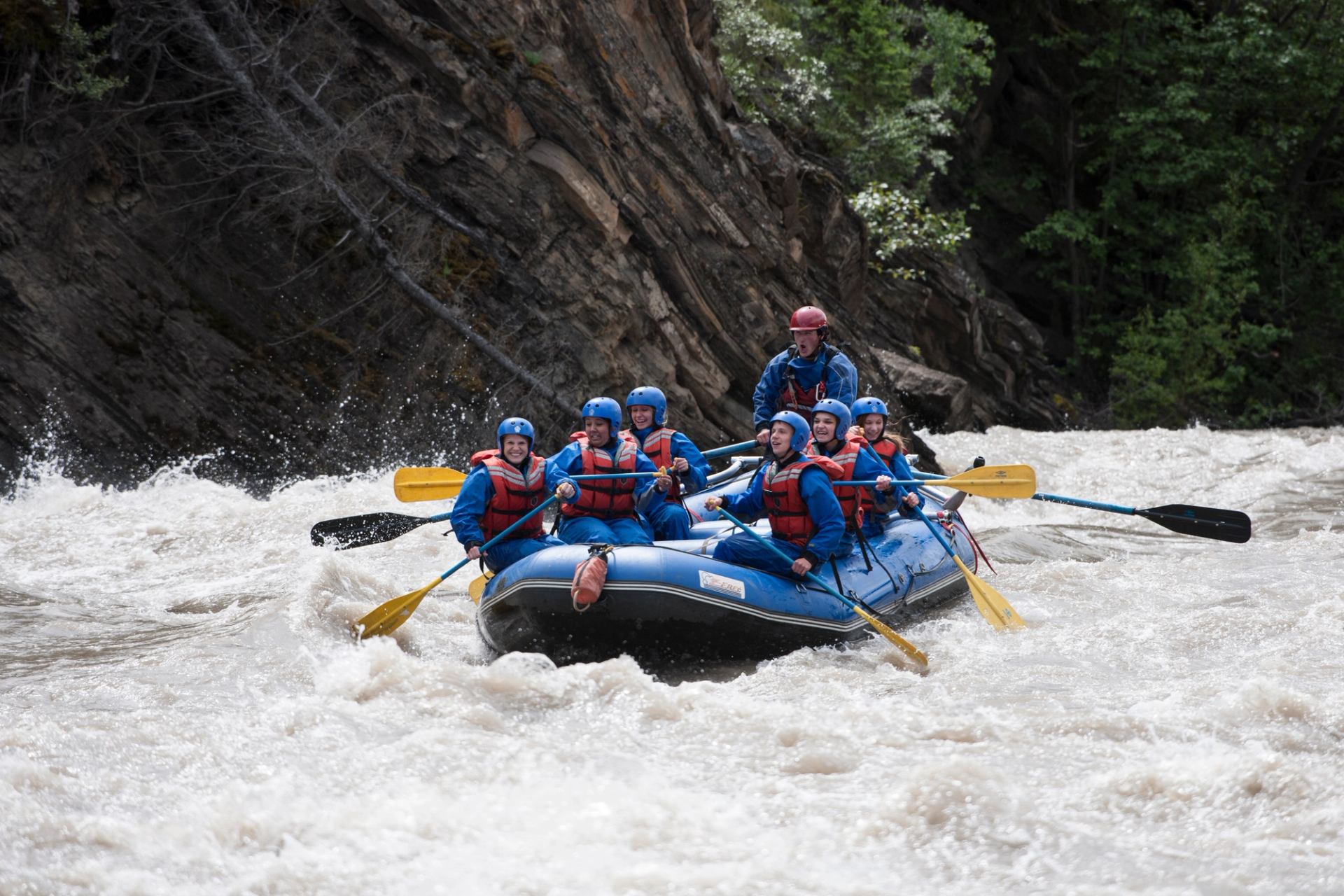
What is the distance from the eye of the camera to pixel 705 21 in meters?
14.0

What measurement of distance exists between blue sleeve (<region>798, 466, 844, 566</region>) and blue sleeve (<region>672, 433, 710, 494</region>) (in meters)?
1.08

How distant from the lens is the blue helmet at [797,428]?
21.5 ft

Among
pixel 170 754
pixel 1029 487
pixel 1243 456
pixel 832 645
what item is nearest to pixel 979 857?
pixel 832 645

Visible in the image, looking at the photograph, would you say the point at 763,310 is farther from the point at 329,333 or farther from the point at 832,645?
the point at 832,645

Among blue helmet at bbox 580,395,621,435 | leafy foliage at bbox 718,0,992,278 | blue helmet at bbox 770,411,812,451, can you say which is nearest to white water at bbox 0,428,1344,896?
blue helmet at bbox 770,411,812,451

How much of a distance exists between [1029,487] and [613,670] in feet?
11.1

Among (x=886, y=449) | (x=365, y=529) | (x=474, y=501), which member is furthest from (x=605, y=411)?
(x=886, y=449)

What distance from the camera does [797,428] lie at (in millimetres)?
6539

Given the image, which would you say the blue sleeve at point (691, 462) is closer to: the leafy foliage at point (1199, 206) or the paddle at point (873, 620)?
the paddle at point (873, 620)

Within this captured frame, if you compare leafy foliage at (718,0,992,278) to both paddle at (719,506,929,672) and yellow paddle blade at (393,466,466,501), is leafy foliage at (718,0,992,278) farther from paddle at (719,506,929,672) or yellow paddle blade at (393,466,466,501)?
paddle at (719,506,929,672)

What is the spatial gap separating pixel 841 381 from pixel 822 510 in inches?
94.1

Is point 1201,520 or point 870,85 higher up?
point 870,85

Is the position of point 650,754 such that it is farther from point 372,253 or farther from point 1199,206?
point 1199,206

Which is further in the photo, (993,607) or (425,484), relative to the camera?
(425,484)
